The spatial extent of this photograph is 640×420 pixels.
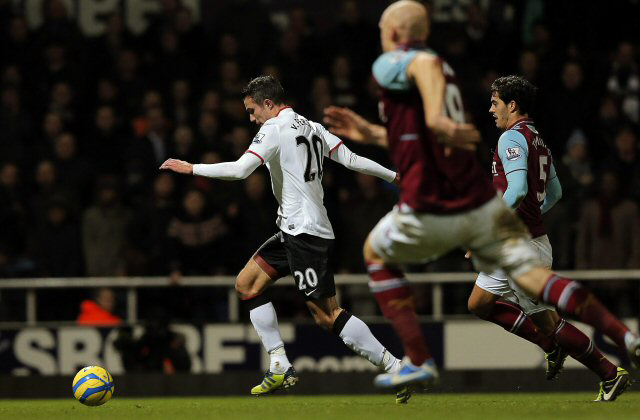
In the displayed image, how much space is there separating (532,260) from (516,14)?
35.5ft

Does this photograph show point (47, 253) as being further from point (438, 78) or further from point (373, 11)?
point (438, 78)

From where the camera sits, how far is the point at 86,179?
1440 cm

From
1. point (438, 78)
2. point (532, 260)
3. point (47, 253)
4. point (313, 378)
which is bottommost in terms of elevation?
point (313, 378)

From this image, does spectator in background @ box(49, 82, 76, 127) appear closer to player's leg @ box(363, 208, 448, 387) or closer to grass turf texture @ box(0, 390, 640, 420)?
grass turf texture @ box(0, 390, 640, 420)

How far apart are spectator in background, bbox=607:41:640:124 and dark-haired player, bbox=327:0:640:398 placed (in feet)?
27.4

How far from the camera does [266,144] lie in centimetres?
873

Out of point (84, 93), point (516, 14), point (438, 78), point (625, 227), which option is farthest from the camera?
point (516, 14)

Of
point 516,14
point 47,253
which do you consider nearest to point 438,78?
point 47,253

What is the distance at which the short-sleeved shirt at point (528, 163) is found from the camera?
835 cm

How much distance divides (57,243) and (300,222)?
18.4 ft

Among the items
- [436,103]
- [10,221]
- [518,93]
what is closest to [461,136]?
[436,103]

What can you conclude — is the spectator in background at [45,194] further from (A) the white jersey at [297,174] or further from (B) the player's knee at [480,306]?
(B) the player's knee at [480,306]

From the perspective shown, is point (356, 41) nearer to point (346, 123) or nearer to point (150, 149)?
point (150, 149)

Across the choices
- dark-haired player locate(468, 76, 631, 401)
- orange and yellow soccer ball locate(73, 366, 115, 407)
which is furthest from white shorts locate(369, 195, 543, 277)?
orange and yellow soccer ball locate(73, 366, 115, 407)
